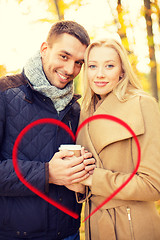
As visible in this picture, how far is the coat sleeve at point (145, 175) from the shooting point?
2145 mm

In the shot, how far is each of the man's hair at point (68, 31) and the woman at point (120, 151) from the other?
0.88ft

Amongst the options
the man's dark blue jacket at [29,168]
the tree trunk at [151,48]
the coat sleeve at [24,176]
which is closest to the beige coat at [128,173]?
the man's dark blue jacket at [29,168]

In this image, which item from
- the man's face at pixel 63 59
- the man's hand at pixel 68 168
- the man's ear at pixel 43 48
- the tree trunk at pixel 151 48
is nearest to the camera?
the man's hand at pixel 68 168

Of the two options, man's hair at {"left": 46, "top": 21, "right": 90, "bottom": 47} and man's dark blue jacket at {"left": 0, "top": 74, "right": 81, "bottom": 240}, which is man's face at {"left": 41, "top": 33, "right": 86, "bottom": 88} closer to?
man's hair at {"left": 46, "top": 21, "right": 90, "bottom": 47}

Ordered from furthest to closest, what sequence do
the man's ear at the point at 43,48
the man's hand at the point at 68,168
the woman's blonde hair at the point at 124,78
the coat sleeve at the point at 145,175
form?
the man's ear at the point at 43,48
the woman's blonde hair at the point at 124,78
the man's hand at the point at 68,168
the coat sleeve at the point at 145,175

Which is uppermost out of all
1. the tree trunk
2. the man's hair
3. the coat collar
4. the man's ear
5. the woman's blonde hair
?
the tree trunk

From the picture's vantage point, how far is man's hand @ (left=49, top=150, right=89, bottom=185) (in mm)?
2252

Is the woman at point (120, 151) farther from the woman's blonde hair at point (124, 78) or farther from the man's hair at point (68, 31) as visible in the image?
the man's hair at point (68, 31)

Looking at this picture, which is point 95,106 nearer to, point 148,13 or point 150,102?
point 150,102

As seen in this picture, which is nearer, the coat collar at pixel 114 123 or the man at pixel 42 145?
the coat collar at pixel 114 123

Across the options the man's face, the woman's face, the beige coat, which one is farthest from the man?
the woman's face

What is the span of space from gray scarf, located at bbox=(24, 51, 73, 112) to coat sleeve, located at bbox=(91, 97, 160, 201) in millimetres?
823

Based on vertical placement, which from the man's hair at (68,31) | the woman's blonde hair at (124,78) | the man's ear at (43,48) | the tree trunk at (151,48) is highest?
the tree trunk at (151,48)

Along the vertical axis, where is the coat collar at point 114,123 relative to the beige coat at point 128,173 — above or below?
above
